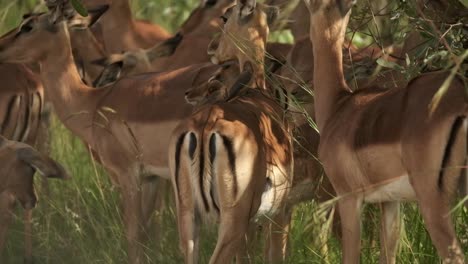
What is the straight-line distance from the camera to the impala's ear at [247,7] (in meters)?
6.36

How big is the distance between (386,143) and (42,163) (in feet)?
6.82

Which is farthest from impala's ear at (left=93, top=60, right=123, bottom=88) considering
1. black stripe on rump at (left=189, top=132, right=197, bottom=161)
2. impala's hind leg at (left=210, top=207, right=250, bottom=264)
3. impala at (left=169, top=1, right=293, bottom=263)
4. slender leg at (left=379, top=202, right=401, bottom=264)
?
slender leg at (left=379, top=202, right=401, bottom=264)

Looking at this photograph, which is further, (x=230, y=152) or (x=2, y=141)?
(x=2, y=141)

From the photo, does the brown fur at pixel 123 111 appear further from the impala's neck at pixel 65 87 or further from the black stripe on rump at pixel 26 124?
the black stripe on rump at pixel 26 124

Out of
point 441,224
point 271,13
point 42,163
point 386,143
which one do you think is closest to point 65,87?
point 42,163

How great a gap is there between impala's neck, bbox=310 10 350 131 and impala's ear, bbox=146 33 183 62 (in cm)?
225

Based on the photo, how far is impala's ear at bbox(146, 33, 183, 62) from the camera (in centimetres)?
761

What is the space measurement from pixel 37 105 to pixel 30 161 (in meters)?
1.01

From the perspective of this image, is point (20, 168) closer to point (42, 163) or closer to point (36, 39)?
point (42, 163)

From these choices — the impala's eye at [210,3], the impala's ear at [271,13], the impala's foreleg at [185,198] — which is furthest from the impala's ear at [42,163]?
the impala's eye at [210,3]

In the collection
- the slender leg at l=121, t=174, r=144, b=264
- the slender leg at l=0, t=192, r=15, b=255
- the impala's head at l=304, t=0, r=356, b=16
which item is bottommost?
the slender leg at l=0, t=192, r=15, b=255

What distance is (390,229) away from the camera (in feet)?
17.2

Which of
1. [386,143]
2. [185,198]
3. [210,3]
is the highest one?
[386,143]

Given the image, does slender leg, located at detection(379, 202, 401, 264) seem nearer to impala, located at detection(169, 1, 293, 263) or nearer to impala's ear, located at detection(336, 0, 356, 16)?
Answer: impala, located at detection(169, 1, 293, 263)
